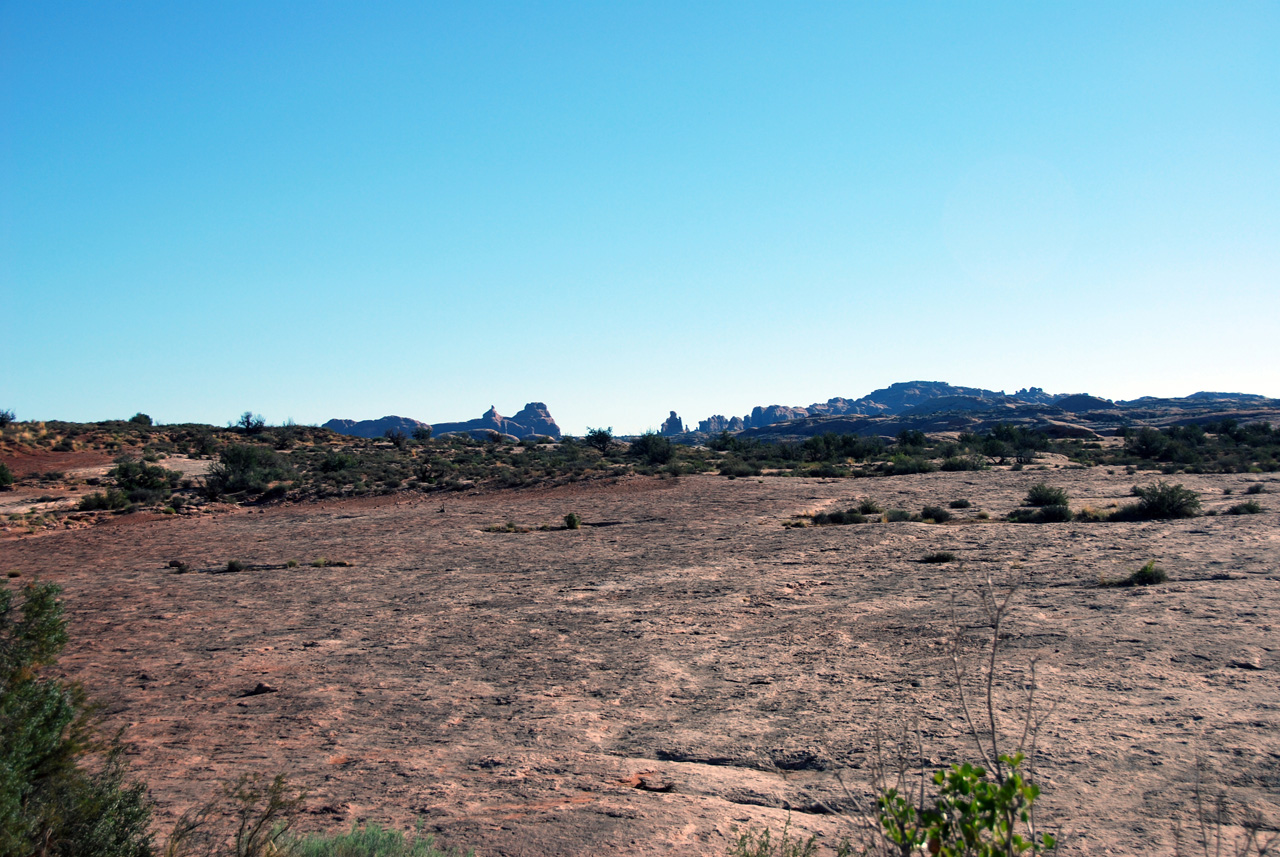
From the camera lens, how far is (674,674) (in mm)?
8141

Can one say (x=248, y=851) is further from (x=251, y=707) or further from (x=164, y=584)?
(x=164, y=584)

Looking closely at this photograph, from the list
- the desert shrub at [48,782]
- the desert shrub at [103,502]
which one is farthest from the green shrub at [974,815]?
the desert shrub at [103,502]

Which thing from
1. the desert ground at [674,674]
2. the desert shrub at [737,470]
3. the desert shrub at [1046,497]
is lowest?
the desert ground at [674,674]

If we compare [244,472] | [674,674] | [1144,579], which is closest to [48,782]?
[674,674]

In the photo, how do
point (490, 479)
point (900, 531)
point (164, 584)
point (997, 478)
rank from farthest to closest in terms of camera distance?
1. point (490, 479)
2. point (997, 478)
3. point (900, 531)
4. point (164, 584)

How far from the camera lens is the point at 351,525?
22.7 meters

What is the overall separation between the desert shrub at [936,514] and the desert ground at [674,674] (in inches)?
19.5

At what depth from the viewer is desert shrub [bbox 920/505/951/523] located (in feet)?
60.6

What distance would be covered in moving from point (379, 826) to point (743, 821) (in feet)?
8.01

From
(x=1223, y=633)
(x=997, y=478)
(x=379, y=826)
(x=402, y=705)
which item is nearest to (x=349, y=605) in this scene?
(x=402, y=705)

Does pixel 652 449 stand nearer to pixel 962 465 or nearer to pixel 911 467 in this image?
pixel 911 467

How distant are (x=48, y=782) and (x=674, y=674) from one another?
5.67 meters

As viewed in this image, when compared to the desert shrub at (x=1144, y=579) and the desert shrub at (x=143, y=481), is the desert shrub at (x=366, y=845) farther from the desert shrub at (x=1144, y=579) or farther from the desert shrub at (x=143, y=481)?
the desert shrub at (x=143, y=481)

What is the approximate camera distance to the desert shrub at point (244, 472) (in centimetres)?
3138
